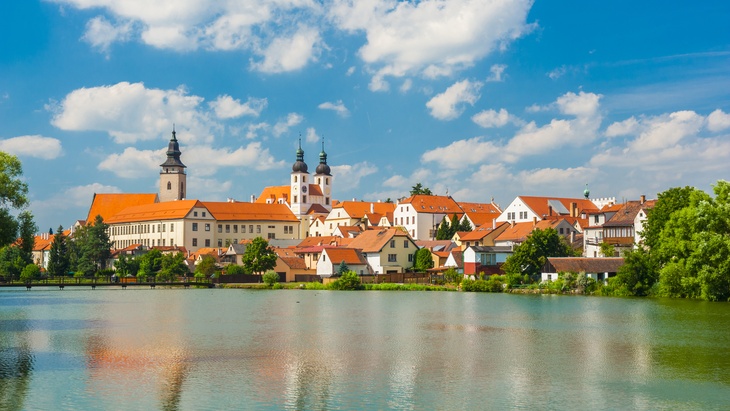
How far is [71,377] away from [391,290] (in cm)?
5084

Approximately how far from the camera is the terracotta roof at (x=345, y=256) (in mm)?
81875

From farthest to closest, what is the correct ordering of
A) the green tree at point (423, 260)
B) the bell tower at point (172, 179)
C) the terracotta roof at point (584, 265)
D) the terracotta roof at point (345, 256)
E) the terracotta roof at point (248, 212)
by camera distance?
the bell tower at point (172, 179) → the terracotta roof at point (248, 212) → the green tree at point (423, 260) → the terracotta roof at point (345, 256) → the terracotta roof at point (584, 265)

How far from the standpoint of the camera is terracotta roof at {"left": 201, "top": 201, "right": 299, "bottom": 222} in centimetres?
13538

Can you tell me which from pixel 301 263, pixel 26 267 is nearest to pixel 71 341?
pixel 301 263

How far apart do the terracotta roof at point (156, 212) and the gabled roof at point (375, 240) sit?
46.1 meters

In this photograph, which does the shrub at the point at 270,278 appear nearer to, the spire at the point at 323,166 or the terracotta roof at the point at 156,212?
the terracotta roof at the point at 156,212

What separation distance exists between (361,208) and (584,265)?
76.3 m

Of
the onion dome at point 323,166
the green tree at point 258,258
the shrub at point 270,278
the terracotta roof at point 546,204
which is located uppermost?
the onion dome at point 323,166

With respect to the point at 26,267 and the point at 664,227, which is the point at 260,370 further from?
the point at 26,267

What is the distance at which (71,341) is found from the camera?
30.3 m

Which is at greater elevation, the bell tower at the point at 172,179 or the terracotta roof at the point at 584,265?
the bell tower at the point at 172,179

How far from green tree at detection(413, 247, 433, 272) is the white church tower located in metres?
69.4

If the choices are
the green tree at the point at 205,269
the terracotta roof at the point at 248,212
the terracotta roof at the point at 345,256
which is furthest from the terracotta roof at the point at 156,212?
the terracotta roof at the point at 345,256

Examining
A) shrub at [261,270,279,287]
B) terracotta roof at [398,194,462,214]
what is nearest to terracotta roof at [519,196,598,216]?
terracotta roof at [398,194,462,214]
